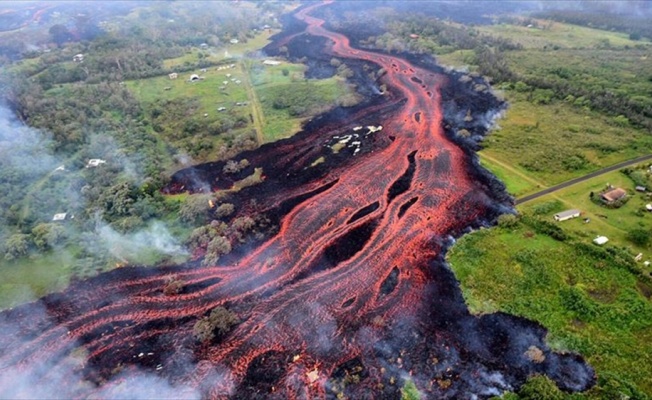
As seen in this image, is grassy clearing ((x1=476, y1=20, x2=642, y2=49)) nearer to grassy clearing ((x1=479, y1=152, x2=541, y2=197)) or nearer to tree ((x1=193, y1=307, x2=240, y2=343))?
grassy clearing ((x1=479, y1=152, x2=541, y2=197))

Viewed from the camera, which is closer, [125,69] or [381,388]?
[381,388]

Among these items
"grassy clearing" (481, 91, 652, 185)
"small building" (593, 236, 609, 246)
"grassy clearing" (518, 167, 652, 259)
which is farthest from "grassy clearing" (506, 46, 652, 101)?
"small building" (593, 236, 609, 246)

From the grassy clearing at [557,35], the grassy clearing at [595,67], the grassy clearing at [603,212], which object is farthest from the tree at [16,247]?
the grassy clearing at [557,35]

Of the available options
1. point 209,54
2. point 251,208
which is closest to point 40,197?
point 251,208

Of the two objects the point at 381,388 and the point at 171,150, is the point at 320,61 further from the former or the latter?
the point at 381,388

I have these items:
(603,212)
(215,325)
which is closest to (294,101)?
(215,325)
